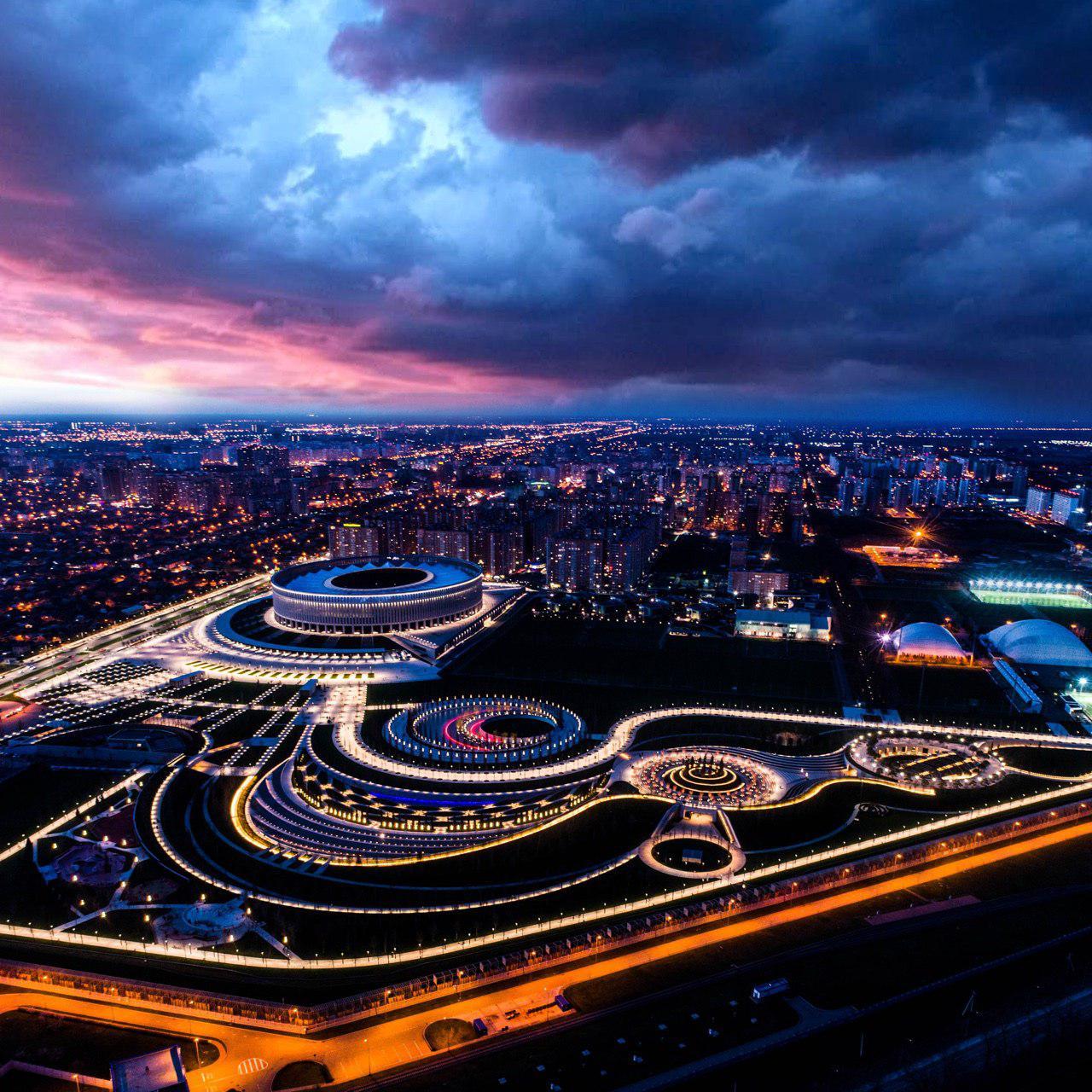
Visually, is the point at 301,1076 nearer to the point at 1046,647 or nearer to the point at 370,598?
the point at 370,598

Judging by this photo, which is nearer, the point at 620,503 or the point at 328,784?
the point at 328,784

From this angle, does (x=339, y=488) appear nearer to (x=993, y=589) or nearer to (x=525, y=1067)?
(x=993, y=589)

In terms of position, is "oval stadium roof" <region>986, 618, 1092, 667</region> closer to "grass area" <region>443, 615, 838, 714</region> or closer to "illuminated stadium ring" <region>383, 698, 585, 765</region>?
"grass area" <region>443, 615, 838, 714</region>

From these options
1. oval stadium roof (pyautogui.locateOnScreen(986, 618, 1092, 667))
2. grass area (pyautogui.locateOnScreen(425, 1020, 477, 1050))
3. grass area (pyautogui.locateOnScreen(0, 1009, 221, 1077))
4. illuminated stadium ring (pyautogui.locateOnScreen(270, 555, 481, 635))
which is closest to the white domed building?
oval stadium roof (pyautogui.locateOnScreen(986, 618, 1092, 667))

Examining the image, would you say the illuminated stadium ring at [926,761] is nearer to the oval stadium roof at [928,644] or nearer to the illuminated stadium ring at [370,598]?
the oval stadium roof at [928,644]

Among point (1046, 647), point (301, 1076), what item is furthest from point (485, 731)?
point (1046, 647)

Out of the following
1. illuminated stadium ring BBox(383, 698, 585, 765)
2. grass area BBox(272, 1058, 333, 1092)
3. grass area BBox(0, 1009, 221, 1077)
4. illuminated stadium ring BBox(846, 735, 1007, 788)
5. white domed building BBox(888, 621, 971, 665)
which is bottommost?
grass area BBox(0, 1009, 221, 1077)

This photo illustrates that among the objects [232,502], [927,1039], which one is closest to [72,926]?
[927,1039]
